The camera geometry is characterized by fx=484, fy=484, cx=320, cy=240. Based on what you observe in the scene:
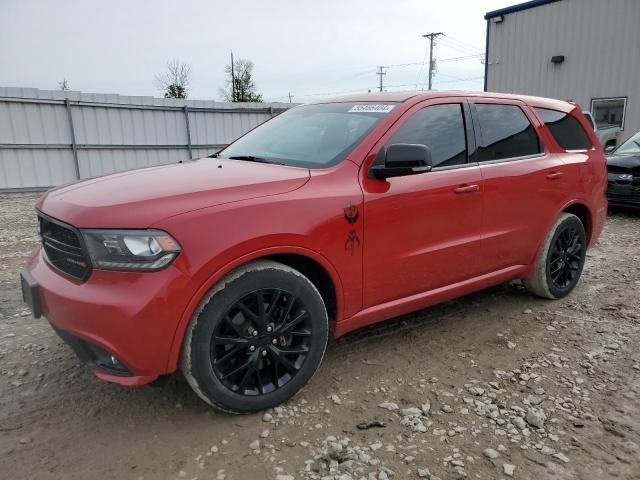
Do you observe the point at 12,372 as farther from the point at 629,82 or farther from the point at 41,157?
the point at 629,82

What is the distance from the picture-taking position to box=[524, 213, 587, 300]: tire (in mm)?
3973

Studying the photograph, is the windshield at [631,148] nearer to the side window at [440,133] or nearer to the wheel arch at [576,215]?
the wheel arch at [576,215]

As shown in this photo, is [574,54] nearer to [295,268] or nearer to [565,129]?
[565,129]

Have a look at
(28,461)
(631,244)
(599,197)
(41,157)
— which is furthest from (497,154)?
(41,157)

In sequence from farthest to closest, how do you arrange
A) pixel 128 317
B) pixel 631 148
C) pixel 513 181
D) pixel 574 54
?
pixel 574 54 → pixel 631 148 → pixel 513 181 → pixel 128 317

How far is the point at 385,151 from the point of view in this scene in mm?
2854

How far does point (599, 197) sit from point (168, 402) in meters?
3.99

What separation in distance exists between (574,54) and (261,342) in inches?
654

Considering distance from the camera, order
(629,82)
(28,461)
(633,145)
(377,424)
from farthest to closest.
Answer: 1. (629,82)
2. (633,145)
3. (377,424)
4. (28,461)

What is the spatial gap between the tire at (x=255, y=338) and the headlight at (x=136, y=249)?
0.28 meters

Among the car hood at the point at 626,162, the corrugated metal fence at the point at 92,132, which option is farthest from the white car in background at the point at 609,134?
the corrugated metal fence at the point at 92,132

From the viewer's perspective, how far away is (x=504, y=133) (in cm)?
364

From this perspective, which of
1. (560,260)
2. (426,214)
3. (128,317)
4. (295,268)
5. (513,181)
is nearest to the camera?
(128,317)

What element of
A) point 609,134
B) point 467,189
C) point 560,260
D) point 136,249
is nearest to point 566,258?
point 560,260
